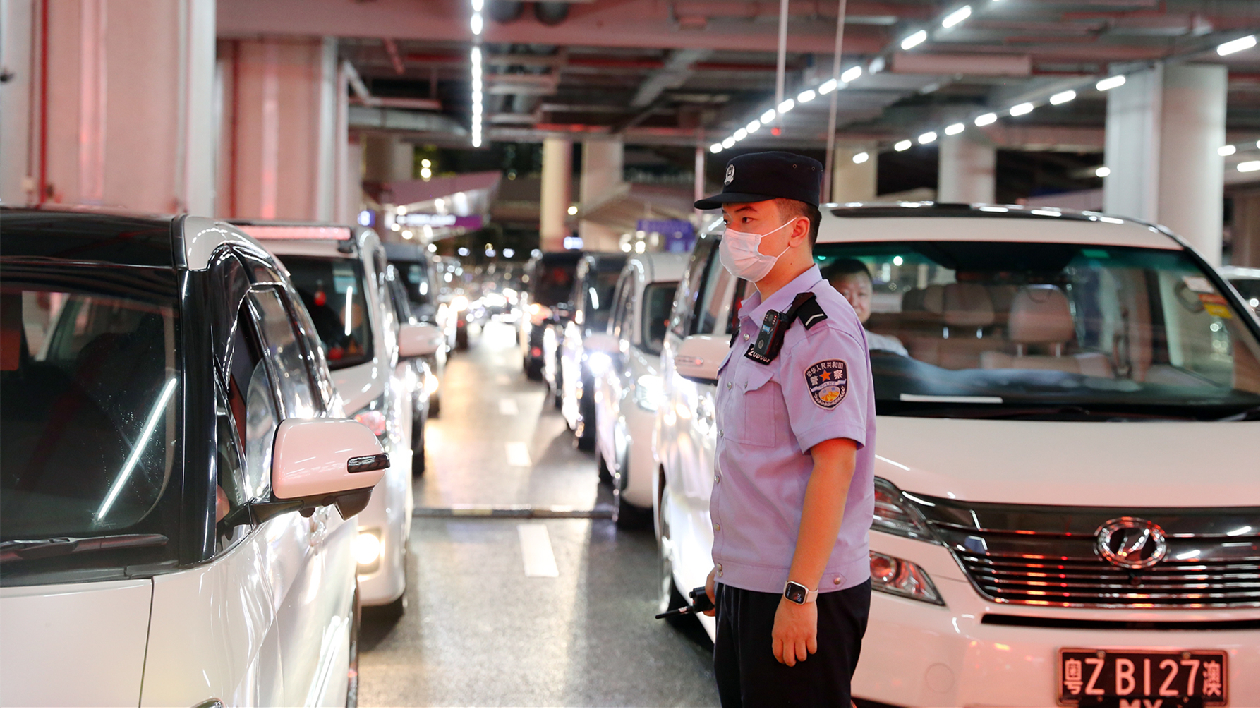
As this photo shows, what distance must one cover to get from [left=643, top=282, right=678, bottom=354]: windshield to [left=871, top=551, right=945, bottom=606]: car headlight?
5451 mm

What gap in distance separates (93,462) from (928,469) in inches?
88.9

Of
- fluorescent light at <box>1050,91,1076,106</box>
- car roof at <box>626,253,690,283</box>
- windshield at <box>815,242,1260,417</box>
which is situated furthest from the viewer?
fluorescent light at <box>1050,91,1076,106</box>

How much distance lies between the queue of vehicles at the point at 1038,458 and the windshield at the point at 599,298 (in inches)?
348

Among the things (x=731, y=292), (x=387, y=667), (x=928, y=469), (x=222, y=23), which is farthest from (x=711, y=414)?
(x=222, y=23)

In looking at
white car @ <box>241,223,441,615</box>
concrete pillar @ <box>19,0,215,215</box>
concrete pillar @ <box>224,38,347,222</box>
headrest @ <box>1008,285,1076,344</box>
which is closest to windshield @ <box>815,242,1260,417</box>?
headrest @ <box>1008,285,1076,344</box>

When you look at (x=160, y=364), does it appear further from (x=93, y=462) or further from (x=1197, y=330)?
(x=1197, y=330)

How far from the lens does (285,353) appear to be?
3666 millimetres

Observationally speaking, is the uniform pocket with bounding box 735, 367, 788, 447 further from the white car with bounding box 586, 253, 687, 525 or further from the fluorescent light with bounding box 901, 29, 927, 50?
the fluorescent light with bounding box 901, 29, 927, 50

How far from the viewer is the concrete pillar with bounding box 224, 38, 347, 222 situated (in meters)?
19.5

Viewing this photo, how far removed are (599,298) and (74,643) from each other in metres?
13.4

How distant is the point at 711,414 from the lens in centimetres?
459

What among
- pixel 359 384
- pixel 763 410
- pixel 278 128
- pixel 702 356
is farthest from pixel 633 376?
pixel 278 128

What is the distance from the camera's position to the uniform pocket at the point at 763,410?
2.71m

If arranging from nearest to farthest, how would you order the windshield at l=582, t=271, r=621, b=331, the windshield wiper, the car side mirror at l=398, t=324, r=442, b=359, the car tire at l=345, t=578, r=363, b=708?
the windshield wiper < the car tire at l=345, t=578, r=363, b=708 < the car side mirror at l=398, t=324, r=442, b=359 < the windshield at l=582, t=271, r=621, b=331
